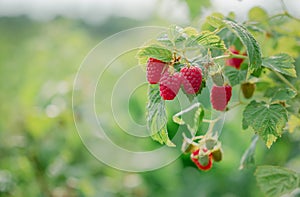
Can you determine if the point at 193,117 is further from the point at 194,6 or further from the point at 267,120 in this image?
the point at 194,6

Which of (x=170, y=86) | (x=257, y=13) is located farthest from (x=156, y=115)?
(x=257, y=13)

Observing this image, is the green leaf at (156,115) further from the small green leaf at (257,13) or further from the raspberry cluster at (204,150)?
the small green leaf at (257,13)

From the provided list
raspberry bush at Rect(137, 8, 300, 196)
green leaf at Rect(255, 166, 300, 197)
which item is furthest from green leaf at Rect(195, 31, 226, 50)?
green leaf at Rect(255, 166, 300, 197)

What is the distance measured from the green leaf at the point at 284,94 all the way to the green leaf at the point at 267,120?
30 mm

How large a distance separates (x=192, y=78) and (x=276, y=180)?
1.60 ft

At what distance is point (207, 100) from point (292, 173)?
1.00 ft

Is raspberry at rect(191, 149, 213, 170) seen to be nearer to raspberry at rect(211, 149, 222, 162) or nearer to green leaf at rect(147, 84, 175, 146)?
raspberry at rect(211, 149, 222, 162)

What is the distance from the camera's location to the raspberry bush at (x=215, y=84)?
104cm

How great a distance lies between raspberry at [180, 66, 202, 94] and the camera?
3.32ft

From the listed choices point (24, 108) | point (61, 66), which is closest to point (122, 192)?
point (24, 108)

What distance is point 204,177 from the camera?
2.83 meters

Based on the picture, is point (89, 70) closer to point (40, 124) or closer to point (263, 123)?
point (40, 124)

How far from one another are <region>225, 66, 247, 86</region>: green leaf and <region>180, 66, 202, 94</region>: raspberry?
21 cm

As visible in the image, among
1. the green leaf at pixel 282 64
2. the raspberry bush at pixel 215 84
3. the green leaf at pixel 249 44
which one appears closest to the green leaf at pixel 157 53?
the raspberry bush at pixel 215 84
